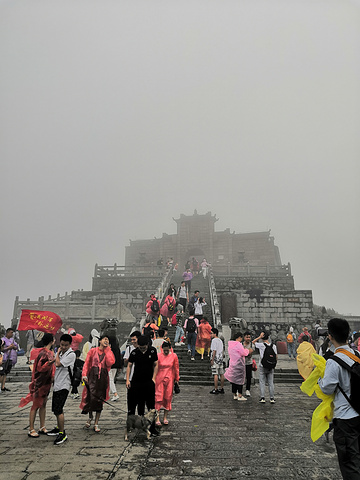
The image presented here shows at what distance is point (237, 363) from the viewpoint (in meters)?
6.77

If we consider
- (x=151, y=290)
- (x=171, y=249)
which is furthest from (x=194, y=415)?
(x=171, y=249)

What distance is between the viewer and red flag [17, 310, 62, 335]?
668 centimetres

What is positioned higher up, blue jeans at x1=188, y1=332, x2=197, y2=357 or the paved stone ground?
blue jeans at x1=188, y1=332, x2=197, y2=357

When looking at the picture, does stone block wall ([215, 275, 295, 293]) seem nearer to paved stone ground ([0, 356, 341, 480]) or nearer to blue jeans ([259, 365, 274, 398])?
blue jeans ([259, 365, 274, 398])

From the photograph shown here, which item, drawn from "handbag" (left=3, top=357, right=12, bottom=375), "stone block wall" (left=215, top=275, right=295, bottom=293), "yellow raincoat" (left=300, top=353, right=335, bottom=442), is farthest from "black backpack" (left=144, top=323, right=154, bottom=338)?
"stone block wall" (left=215, top=275, right=295, bottom=293)

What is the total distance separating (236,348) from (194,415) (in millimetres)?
1713

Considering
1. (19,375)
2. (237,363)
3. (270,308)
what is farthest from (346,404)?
(270,308)

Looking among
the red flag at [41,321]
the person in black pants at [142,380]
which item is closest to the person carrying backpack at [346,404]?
the person in black pants at [142,380]

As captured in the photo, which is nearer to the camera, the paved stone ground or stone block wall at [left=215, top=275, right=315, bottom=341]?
the paved stone ground

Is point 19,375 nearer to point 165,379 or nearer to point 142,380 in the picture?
point 165,379

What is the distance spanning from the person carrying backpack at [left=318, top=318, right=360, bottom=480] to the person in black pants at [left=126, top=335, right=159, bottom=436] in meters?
2.68

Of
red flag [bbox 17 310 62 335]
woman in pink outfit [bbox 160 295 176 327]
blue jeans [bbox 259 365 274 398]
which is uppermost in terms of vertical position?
woman in pink outfit [bbox 160 295 176 327]

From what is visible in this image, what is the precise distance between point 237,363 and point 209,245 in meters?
26.8

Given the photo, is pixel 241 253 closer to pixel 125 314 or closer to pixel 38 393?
pixel 125 314
